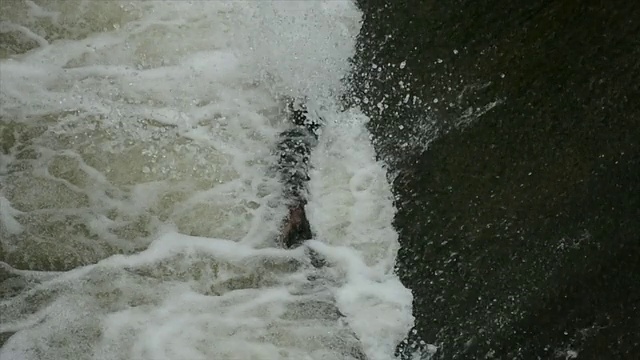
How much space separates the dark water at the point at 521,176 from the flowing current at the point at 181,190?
0.15 meters

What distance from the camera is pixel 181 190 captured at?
2.03 metres

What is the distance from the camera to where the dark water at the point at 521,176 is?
6.33 feet

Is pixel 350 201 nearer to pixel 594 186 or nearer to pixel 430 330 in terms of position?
pixel 430 330

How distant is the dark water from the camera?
76.0 inches

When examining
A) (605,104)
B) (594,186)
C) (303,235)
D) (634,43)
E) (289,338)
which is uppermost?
(634,43)

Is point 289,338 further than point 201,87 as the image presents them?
No

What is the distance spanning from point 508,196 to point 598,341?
1.89 ft

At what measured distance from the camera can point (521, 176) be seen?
6.37ft

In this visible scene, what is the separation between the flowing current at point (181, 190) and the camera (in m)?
1.97

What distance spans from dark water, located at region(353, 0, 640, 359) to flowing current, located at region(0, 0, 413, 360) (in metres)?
0.15

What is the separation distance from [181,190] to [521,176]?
114 centimetres

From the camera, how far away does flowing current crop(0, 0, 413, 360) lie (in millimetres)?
1974

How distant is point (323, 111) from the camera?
2.04 metres

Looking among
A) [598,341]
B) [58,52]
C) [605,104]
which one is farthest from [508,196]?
[58,52]
